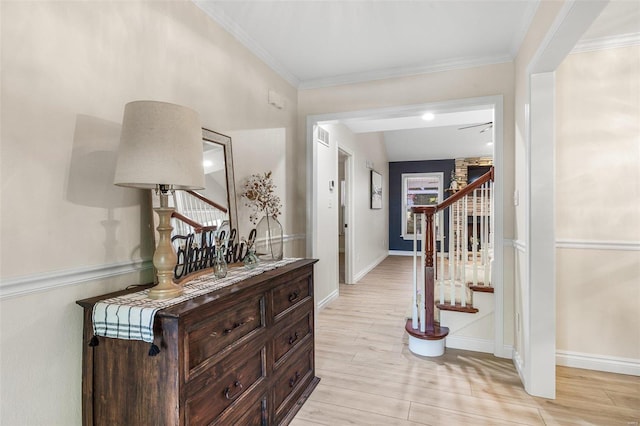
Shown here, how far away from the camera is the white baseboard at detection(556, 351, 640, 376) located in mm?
2400

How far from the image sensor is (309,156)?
336 cm

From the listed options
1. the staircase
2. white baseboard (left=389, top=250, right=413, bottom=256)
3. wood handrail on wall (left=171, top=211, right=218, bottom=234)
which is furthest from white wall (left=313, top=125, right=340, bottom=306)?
white baseboard (left=389, top=250, right=413, bottom=256)

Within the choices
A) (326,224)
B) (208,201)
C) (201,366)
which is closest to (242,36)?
(208,201)

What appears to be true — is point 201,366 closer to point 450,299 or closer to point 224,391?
point 224,391

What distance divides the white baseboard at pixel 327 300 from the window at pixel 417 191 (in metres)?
4.49

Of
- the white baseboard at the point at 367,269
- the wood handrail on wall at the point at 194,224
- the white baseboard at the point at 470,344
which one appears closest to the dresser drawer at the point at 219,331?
the wood handrail on wall at the point at 194,224

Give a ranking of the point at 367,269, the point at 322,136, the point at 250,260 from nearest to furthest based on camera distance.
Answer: the point at 250,260 → the point at 322,136 → the point at 367,269

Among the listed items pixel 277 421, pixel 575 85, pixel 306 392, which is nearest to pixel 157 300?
pixel 277 421

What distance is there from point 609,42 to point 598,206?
1.20 m

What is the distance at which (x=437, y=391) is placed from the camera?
2.17 meters

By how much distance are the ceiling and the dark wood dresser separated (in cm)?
172

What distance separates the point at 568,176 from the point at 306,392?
2468 mm

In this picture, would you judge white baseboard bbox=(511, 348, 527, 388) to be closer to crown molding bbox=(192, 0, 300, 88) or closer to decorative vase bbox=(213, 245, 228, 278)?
decorative vase bbox=(213, 245, 228, 278)

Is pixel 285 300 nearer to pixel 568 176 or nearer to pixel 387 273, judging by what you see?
pixel 568 176
